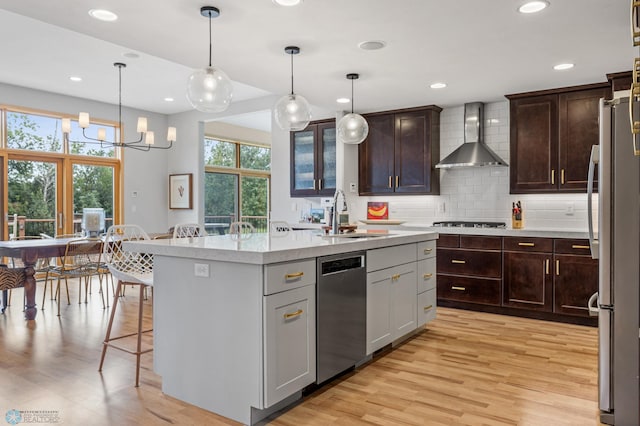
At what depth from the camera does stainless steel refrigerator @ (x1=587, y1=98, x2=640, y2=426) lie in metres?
2.34

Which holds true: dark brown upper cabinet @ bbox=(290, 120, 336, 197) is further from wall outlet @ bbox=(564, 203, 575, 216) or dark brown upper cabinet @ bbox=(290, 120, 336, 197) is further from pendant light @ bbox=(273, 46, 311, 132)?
wall outlet @ bbox=(564, 203, 575, 216)

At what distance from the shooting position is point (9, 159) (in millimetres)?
6656

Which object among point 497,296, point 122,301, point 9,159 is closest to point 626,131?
point 497,296

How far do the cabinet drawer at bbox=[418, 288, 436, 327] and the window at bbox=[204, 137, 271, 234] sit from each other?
18.6 ft

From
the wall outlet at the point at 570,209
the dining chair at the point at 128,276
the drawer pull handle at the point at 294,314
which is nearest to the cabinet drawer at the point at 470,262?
the wall outlet at the point at 570,209

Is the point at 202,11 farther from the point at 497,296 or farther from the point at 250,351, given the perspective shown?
the point at 497,296

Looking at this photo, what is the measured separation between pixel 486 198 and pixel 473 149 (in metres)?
0.68

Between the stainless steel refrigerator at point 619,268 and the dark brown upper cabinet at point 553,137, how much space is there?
8.67 feet

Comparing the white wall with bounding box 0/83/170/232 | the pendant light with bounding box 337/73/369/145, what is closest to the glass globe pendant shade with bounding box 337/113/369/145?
→ the pendant light with bounding box 337/73/369/145

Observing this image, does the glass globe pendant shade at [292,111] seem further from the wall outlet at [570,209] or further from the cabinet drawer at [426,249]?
the wall outlet at [570,209]

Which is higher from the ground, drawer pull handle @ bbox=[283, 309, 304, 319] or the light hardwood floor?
drawer pull handle @ bbox=[283, 309, 304, 319]

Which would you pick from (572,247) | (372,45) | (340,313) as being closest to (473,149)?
(572,247)

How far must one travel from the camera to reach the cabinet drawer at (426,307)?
159 inches

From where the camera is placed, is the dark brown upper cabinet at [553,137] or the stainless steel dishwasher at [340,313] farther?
the dark brown upper cabinet at [553,137]
